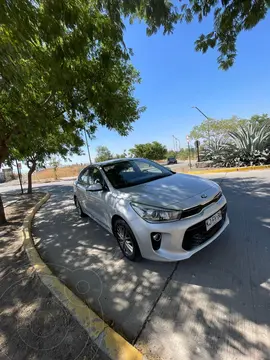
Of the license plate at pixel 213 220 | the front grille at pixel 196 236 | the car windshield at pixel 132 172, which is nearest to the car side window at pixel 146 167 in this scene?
the car windshield at pixel 132 172

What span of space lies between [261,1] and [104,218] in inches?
173

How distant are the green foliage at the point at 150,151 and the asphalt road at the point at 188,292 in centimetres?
4800

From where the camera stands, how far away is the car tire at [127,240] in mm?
2793

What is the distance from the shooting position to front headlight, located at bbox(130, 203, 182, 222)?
8.13 feet

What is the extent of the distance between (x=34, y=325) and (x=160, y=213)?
1.81m

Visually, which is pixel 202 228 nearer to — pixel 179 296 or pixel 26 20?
pixel 179 296

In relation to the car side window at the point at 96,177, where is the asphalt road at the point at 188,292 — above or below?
below

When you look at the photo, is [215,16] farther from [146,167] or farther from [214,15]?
[146,167]

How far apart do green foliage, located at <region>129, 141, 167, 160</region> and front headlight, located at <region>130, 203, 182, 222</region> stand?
159 feet

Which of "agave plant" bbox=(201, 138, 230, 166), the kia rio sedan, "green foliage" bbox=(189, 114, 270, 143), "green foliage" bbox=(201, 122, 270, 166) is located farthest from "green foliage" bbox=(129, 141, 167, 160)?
the kia rio sedan

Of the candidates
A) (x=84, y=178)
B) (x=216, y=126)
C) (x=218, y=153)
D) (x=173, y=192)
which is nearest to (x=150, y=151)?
(x=216, y=126)

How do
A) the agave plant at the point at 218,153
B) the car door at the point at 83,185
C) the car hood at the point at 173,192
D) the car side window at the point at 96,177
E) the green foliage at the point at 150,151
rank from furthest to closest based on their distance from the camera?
the green foliage at the point at 150,151 → the agave plant at the point at 218,153 → the car door at the point at 83,185 → the car side window at the point at 96,177 → the car hood at the point at 173,192

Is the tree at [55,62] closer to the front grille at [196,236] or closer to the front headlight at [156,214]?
the front headlight at [156,214]

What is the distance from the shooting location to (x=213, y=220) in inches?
108
